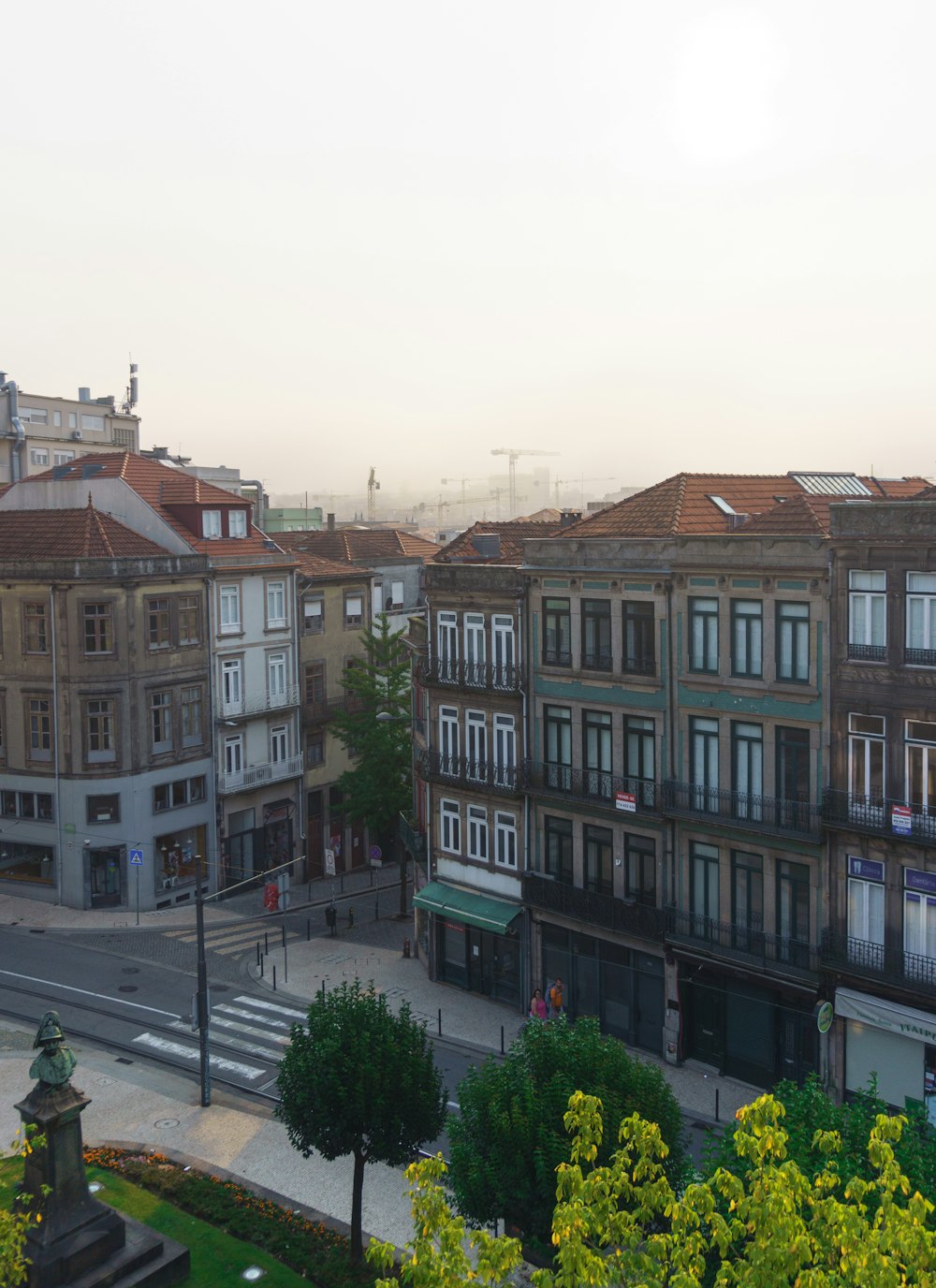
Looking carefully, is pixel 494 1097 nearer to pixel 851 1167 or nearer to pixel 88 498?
pixel 851 1167

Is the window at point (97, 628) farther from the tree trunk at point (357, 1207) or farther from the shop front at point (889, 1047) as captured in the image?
the shop front at point (889, 1047)

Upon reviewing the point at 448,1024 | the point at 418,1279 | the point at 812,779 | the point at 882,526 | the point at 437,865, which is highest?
the point at 882,526

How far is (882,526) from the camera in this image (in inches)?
1172

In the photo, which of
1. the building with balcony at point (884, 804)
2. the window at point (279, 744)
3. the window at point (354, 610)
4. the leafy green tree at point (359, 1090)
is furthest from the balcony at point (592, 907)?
the window at point (354, 610)

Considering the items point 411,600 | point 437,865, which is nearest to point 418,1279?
point 437,865

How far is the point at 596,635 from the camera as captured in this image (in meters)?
36.7

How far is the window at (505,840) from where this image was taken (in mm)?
39438

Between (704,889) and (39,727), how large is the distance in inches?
1157

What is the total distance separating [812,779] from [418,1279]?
70.5 feet

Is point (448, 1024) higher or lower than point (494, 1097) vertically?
lower

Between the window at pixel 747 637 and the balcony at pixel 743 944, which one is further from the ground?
the window at pixel 747 637

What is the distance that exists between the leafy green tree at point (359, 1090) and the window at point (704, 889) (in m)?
11.5

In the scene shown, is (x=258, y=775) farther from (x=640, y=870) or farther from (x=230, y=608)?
(x=640, y=870)

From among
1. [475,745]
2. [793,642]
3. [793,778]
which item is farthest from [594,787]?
[793,642]
